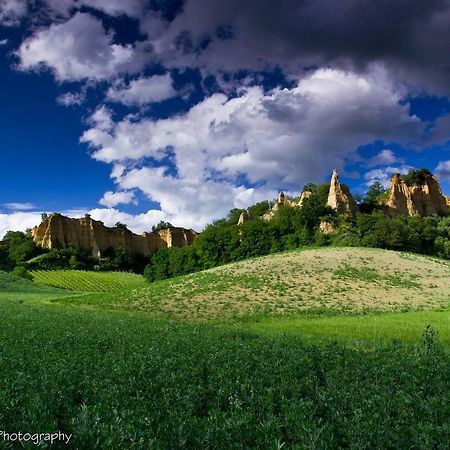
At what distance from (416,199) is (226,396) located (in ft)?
415

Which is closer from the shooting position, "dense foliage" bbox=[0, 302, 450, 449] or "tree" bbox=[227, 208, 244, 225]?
"dense foliage" bbox=[0, 302, 450, 449]

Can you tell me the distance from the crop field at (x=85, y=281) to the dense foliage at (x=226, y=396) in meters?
91.8

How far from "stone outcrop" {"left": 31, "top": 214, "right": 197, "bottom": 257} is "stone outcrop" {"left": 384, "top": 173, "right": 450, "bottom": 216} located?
92.5 metres

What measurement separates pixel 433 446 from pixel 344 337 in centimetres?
1536

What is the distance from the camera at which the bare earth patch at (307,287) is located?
3881 centimetres

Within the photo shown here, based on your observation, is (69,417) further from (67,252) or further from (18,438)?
(67,252)

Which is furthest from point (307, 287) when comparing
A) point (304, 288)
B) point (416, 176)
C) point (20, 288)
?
point (416, 176)

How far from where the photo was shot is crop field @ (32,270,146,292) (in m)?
105

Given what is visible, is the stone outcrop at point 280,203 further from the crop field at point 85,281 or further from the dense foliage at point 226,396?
the dense foliage at point 226,396

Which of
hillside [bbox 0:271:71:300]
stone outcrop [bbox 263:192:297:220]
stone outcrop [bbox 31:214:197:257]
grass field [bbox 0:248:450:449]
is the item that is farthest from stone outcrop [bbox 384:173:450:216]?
grass field [bbox 0:248:450:449]

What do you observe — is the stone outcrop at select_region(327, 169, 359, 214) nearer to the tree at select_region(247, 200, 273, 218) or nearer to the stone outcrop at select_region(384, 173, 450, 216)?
the stone outcrop at select_region(384, 173, 450, 216)

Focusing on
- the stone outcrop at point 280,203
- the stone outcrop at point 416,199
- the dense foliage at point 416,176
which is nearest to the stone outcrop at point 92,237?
the stone outcrop at point 280,203

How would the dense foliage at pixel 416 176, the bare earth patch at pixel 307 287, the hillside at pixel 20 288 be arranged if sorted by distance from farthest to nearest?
the dense foliage at pixel 416 176 → the hillside at pixel 20 288 → the bare earth patch at pixel 307 287

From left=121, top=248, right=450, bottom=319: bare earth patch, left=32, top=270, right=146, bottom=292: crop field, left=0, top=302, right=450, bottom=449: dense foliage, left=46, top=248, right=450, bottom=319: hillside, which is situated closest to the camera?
left=0, top=302, right=450, bottom=449: dense foliage
